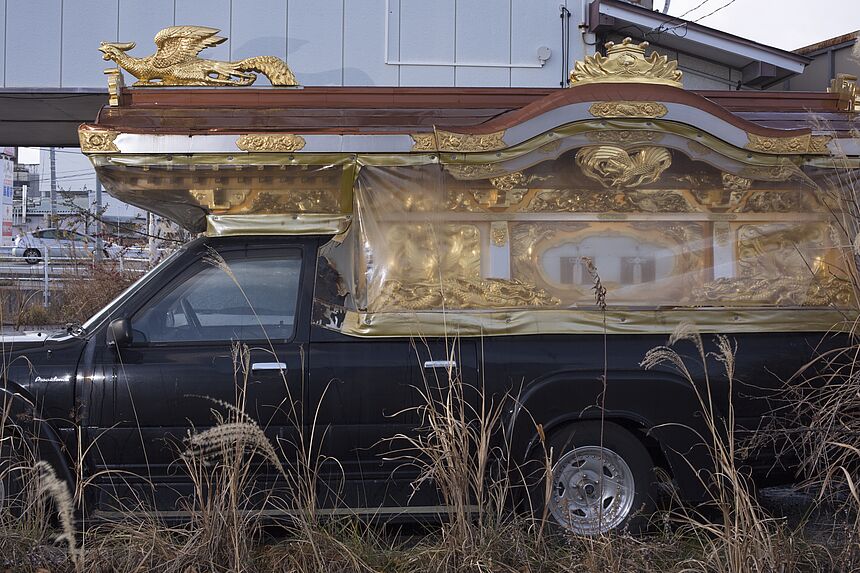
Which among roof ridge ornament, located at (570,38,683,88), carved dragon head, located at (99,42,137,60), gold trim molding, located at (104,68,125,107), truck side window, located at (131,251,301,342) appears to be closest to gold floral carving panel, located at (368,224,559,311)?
truck side window, located at (131,251,301,342)

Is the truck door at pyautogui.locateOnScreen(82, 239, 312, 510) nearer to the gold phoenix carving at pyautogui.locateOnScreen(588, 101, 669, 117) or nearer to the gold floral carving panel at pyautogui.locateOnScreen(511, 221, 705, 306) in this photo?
the gold floral carving panel at pyautogui.locateOnScreen(511, 221, 705, 306)

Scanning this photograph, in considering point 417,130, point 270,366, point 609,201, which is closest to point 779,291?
point 609,201

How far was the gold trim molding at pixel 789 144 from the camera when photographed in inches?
188

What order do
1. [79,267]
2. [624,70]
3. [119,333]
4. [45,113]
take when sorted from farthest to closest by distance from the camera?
[79,267] → [45,113] → [624,70] → [119,333]

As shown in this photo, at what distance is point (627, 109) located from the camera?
183 inches

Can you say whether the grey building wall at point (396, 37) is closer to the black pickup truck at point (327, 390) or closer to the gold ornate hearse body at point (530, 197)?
the gold ornate hearse body at point (530, 197)

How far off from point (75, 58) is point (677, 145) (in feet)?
29.6

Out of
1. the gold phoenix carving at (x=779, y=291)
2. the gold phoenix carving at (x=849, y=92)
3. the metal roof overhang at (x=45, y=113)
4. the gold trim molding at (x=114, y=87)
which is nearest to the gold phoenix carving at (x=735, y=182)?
the gold phoenix carving at (x=779, y=291)

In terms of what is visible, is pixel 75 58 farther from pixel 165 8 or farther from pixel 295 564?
pixel 295 564

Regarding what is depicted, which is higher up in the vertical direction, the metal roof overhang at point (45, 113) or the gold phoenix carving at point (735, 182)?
the metal roof overhang at point (45, 113)

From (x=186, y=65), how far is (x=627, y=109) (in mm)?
2690

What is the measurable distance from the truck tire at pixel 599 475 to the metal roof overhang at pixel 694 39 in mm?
6851

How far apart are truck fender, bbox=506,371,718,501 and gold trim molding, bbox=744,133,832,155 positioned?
1.39 m

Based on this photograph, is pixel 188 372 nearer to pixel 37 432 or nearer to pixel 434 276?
pixel 37 432
